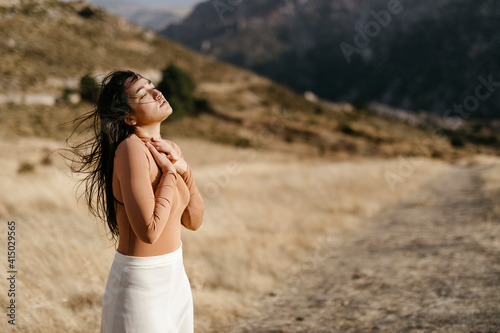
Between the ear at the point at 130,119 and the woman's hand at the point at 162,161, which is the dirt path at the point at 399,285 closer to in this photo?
the woman's hand at the point at 162,161

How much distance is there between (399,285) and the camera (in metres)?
4.50

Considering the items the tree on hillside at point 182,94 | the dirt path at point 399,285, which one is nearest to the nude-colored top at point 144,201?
the dirt path at point 399,285

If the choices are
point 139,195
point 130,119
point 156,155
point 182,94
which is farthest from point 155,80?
point 139,195

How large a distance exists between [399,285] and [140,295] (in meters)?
3.69

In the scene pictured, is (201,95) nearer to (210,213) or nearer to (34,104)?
(34,104)

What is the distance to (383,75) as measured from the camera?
156250 millimetres

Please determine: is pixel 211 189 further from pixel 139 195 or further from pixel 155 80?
pixel 155 80

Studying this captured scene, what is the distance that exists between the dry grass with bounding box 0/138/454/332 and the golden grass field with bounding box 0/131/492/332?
0.05 ft

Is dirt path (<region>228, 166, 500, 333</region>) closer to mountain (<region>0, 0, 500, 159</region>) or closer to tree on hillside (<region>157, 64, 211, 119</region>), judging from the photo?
mountain (<region>0, 0, 500, 159</region>)

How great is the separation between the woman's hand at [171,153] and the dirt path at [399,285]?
2280 millimetres

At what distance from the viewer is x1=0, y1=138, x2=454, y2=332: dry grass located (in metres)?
3.74

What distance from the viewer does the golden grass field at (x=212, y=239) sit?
3.72 m

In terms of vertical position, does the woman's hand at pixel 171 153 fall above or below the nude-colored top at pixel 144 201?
above

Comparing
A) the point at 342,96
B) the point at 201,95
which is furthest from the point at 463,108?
the point at 201,95
